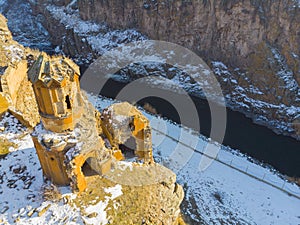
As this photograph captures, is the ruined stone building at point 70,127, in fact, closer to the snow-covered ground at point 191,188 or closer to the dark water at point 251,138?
the snow-covered ground at point 191,188

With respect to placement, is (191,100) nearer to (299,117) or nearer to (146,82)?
(146,82)

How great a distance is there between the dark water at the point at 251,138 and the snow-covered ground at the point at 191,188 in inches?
125

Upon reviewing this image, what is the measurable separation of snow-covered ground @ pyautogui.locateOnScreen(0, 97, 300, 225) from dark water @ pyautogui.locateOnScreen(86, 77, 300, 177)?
3.17 m

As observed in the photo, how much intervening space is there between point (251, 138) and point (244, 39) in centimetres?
1487

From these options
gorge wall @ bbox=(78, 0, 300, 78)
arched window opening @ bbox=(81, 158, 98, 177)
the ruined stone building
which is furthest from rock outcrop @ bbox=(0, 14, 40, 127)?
gorge wall @ bbox=(78, 0, 300, 78)

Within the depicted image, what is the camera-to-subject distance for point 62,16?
52906 millimetres

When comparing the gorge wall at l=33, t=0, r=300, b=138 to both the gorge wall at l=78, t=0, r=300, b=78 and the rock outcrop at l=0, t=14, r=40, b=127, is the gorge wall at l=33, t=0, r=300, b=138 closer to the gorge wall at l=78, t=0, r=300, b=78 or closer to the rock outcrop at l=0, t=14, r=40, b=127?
the gorge wall at l=78, t=0, r=300, b=78

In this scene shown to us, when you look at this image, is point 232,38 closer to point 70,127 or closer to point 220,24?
point 220,24

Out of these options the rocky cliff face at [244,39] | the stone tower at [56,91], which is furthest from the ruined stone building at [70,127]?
the rocky cliff face at [244,39]

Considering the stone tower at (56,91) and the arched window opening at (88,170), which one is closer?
the stone tower at (56,91)

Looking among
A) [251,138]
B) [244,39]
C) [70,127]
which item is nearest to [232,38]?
[244,39]

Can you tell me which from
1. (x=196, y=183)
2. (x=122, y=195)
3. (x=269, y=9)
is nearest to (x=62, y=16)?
(x=269, y=9)

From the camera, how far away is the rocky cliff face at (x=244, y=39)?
34.2m

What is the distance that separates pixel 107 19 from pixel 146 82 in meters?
15.9
